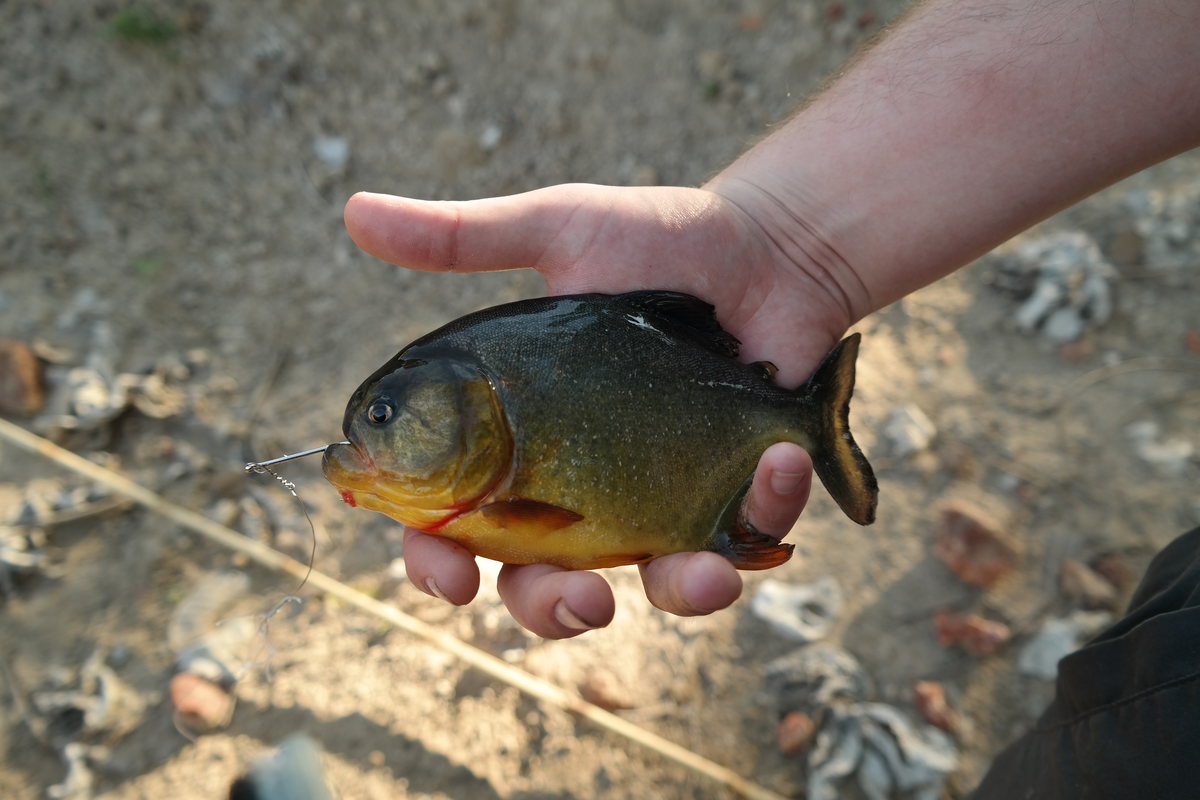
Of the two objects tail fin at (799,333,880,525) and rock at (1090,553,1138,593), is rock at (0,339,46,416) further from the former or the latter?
rock at (1090,553,1138,593)

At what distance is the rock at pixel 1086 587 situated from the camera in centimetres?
392

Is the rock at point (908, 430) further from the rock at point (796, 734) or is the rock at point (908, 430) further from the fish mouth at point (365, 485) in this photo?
the fish mouth at point (365, 485)

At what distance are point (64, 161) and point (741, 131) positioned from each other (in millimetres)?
5250

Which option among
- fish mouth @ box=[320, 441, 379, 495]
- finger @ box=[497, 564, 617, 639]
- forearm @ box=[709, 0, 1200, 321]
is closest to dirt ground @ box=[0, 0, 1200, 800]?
finger @ box=[497, 564, 617, 639]

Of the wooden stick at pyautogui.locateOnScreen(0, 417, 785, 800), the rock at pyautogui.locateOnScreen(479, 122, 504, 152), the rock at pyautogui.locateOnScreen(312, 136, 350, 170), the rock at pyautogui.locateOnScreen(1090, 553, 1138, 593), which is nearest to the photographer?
the wooden stick at pyautogui.locateOnScreen(0, 417, 785, 800)

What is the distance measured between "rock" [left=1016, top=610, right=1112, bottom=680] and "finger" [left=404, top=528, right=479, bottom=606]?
118 inches

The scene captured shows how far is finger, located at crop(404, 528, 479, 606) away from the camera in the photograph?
259cm

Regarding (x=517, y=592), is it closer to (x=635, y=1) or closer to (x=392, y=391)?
(x=392, y=391)

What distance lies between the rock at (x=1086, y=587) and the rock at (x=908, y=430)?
1.03m

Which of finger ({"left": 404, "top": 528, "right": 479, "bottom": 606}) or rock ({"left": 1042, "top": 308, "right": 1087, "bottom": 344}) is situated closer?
finger ({"left": 404, "top": 528, "right": 479, "bottom": 606})

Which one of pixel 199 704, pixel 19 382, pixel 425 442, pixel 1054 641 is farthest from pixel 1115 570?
pixel 19 382

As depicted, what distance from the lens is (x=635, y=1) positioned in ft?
21.0

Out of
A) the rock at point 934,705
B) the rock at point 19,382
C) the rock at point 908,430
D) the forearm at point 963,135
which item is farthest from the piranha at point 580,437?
the rock at point 19,382

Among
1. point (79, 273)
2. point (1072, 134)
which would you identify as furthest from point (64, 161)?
point (1072, 134)
